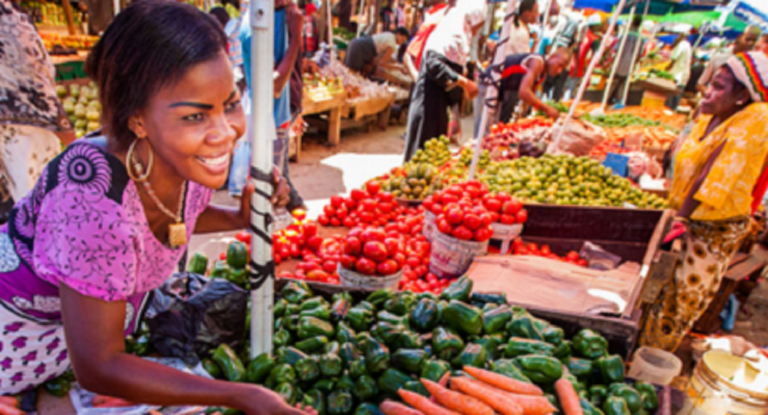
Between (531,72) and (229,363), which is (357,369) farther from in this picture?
(531,72)

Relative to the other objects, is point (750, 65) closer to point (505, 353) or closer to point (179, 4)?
point (505, 353)

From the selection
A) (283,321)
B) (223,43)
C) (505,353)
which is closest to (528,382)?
(505,353)

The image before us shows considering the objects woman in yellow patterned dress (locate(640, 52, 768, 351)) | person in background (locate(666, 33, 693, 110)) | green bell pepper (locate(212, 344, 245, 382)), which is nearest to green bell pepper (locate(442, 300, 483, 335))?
green bell pepper (locate(212, 344, 245, 382))

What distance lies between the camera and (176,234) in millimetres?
1570

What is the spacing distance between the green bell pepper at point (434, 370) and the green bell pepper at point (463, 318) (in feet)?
0.82

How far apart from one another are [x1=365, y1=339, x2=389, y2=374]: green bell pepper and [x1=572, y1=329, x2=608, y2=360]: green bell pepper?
35.9 inches

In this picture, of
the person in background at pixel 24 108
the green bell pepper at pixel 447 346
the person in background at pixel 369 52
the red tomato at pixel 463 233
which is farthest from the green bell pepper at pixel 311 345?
the person in background at pixel 369 52

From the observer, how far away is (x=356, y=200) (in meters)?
4.12

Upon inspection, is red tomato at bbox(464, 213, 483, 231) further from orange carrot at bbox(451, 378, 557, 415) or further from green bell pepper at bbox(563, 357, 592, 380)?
orange carrot at bbox(451, 378, 557, 415)

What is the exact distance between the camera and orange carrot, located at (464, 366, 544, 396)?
1.67m

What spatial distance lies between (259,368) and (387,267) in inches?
42.8

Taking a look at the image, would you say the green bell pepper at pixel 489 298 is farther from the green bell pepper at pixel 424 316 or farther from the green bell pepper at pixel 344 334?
the green bell pepper at pixel 344 334

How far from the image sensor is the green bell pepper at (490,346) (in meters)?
1.93

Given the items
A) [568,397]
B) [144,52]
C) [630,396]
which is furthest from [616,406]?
[144,52]
